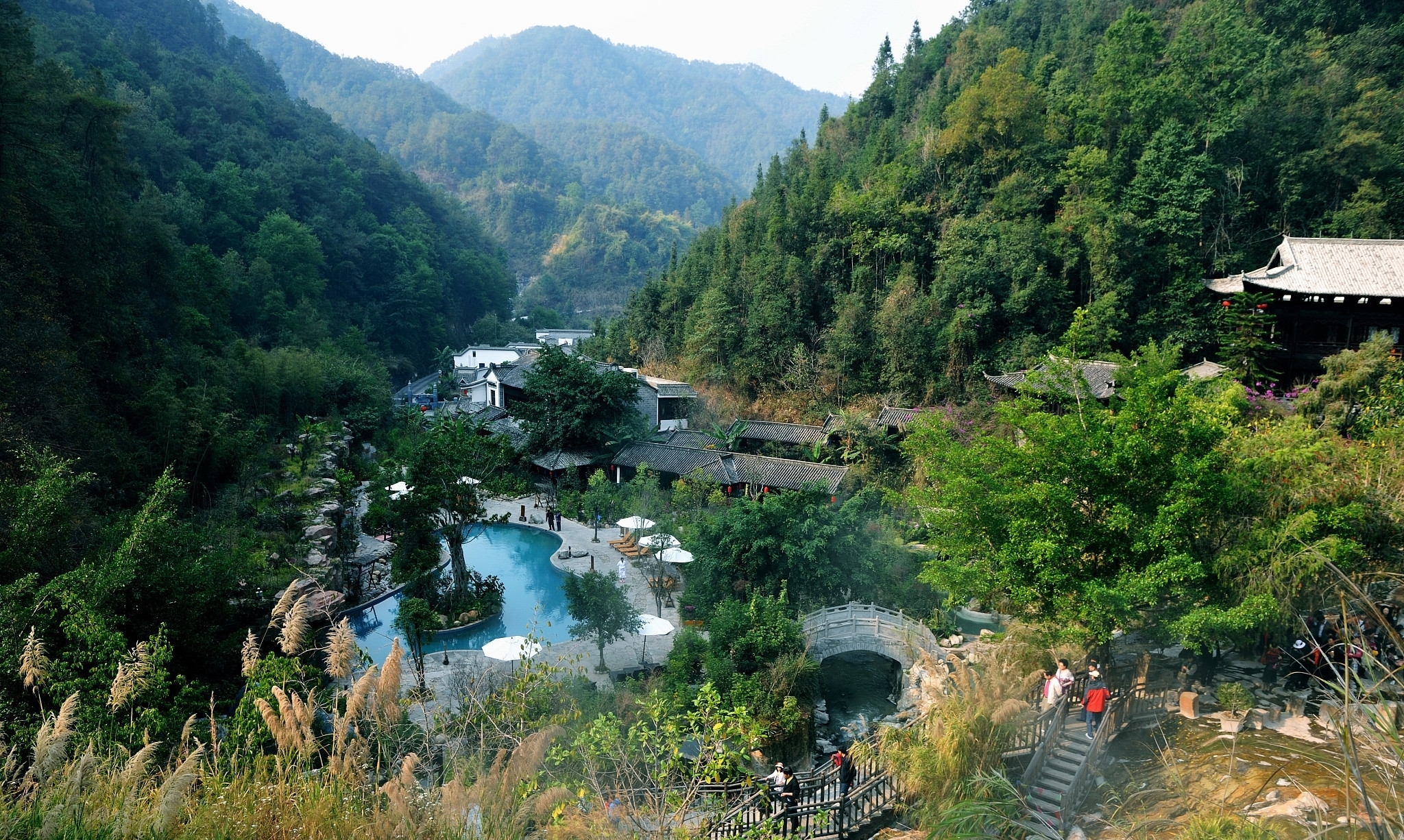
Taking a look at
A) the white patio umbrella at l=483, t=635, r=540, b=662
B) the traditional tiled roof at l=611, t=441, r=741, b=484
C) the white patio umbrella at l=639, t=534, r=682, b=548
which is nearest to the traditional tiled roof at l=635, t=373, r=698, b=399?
the traditional tiled roof at l=611, t=441, r=741, b=484

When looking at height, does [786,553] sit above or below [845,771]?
above

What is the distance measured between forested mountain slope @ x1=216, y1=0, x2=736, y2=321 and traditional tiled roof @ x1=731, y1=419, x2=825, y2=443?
45.6 metres

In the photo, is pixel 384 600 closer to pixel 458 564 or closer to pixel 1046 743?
pixel 458 564

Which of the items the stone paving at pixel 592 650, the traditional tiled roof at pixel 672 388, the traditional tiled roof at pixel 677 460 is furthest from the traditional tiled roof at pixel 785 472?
the traditional tiled roof at pixel 672 388

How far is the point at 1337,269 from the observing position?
1766cm

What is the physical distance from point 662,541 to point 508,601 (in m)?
3.64

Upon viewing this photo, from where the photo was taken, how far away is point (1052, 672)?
9.44 m

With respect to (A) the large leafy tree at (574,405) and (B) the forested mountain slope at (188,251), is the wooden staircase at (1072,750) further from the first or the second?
(A) the large leafy tree at (574,405)

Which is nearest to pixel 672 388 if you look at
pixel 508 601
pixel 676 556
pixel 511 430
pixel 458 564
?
pixel 511 430

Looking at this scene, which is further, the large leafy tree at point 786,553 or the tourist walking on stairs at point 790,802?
the large leafy tree at point 786,553

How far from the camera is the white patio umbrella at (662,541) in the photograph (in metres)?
16.4

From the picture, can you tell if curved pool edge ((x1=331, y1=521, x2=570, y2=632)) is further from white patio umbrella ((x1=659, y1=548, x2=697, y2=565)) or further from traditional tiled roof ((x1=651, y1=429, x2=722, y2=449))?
traditional tiled roof ((x1=651, y1=429, x2=722, y2=449))

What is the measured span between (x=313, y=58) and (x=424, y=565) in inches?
4404

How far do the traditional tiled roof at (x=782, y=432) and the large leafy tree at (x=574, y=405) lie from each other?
385 cm
